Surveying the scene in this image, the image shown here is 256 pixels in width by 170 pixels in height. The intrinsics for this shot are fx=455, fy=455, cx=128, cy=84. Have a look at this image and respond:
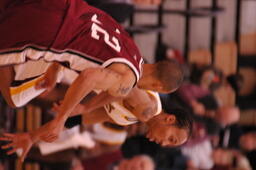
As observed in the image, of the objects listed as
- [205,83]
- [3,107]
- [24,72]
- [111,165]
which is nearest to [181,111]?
[24,72]

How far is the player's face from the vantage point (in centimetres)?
260

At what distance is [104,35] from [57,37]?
0.23 metres

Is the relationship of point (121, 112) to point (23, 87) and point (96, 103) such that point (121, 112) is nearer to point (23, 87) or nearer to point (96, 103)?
point (96, 103)

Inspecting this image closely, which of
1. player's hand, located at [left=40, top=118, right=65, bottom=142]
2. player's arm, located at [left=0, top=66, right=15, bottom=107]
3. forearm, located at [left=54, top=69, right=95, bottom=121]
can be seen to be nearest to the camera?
forearm, located at [left=54, top=69, right=95, bottom=121]

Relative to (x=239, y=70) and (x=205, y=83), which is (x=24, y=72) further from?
(x=239, y=70)

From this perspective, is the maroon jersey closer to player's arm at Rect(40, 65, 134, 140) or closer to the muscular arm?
player's arm at Rect(40, 65, 134, 140)

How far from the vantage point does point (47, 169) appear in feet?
13.3

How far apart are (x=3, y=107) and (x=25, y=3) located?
1.95 m

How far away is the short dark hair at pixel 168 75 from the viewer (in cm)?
245

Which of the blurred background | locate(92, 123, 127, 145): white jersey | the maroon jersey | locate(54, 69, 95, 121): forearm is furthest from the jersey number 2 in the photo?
locate(92, 123, 127, 145): white jersey

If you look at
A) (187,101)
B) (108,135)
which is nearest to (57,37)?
(108,135)

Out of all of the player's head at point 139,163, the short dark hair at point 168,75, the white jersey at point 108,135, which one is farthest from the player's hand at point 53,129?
the white jersey at point 108,135

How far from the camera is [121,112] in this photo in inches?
103

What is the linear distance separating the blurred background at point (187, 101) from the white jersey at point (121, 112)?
436 millimetres
